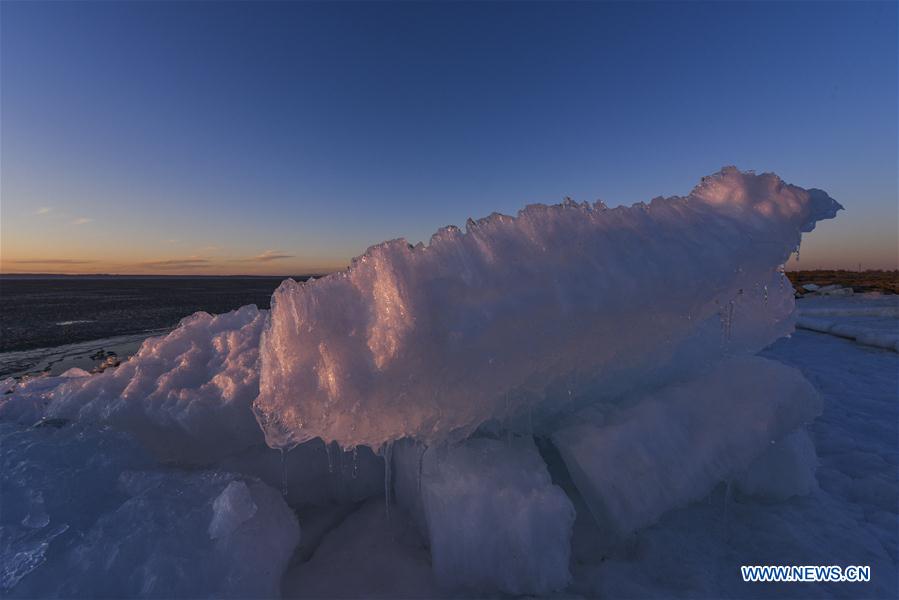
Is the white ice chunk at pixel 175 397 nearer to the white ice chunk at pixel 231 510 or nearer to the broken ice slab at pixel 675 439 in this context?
the white ice chunk at pixel 231 510

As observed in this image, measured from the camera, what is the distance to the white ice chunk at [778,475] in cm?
288

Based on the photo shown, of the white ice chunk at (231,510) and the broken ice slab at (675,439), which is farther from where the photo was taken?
the broken ice slab at (675,439)

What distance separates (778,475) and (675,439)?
1.00 meters

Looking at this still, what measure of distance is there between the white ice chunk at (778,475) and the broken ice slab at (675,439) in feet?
0.71

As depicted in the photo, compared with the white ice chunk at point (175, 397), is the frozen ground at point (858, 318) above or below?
below

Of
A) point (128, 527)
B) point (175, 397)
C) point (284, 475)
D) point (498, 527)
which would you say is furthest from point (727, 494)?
point (175, 397)

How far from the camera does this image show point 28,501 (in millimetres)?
2436

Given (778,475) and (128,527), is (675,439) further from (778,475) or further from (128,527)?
(128,527)

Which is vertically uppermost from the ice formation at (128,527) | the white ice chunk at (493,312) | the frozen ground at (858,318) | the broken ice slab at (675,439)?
the white ice chunk at (493,312)

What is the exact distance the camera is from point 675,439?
2676 mm

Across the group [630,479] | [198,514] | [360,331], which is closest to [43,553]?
[198,514]

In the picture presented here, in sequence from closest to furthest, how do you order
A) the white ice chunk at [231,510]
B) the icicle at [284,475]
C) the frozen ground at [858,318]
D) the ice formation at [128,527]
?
the ice formation at [128,527], the white ice chunk at [231,510], the icicle at [284,475], the frozen ground at [858,318]

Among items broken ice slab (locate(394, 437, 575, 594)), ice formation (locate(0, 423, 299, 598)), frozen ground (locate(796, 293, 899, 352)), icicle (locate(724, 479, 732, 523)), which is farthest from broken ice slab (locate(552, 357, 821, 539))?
frozen ground (locate(796, 293, 899, 352))

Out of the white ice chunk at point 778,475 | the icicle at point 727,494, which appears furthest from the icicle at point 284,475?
the white ice chunk at point 778,475
